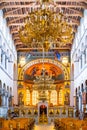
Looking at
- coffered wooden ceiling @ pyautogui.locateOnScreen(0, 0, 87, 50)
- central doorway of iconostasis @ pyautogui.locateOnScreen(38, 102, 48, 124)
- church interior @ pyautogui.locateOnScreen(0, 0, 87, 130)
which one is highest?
coffered wooden ceiling @ pyautogui.locateOnScreen(0, 0, 87, 50)

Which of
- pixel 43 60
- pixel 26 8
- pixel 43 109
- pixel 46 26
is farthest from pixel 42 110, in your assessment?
pixel 46 26

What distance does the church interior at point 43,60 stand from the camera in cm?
1877

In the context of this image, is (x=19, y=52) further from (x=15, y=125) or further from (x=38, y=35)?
(x=15, y=125)

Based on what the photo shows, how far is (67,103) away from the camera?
4772 centimetres

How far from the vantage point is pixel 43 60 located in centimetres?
4803

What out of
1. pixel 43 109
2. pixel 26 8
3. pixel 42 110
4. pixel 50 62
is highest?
pixel 26 8

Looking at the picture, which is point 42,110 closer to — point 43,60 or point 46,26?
point 43,60

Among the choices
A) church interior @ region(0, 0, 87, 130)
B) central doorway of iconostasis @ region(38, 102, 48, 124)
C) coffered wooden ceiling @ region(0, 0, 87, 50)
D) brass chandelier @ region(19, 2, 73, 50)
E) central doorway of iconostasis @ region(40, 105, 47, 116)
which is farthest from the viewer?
central doorway of iconostasis @ region(40, 105, 47, 116)

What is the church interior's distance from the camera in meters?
18.8

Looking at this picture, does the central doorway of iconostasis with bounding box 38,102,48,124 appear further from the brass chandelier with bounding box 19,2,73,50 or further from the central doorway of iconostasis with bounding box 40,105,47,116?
the brass chandelier with bounding box 19,2,73,50

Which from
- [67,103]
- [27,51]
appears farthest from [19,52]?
[67,103]

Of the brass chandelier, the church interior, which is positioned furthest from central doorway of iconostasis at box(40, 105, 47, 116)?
the brass chandelier

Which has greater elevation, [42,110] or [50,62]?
[50,62]

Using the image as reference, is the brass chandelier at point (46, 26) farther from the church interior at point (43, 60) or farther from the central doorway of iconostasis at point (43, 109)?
the central doorway of iconostasis at point (43, 109)
